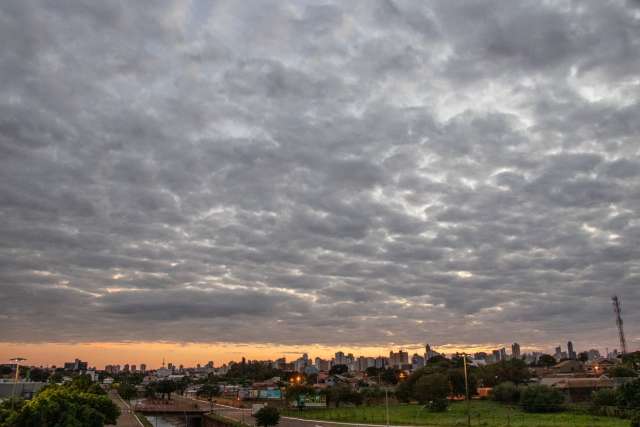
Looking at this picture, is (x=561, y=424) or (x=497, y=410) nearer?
(x=561, y=424)

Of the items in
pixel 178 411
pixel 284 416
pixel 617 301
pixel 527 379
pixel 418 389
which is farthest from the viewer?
pixel 617 301

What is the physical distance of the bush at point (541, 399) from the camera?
303ft

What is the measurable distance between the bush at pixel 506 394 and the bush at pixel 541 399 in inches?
355

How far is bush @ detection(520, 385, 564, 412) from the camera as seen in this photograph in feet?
303

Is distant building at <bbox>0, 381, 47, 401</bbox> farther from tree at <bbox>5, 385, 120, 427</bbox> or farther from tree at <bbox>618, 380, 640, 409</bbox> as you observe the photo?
tree at <bbox>618, 380, 640, 409</bbox>

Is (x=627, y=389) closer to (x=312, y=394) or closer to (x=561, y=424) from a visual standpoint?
(x=561, y=424)

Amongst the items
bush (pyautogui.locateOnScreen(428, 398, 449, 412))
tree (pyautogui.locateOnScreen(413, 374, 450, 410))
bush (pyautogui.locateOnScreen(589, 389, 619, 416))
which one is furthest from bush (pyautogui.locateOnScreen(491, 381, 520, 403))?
bush (pyautogui.locateOnScreen(589, 389, 619, 416))

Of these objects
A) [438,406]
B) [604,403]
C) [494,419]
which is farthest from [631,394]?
[438,406]

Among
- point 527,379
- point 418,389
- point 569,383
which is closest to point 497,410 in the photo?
point 418,389

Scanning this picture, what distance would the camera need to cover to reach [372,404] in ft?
402

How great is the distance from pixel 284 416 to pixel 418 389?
103 ft

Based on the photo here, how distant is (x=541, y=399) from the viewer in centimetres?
9400

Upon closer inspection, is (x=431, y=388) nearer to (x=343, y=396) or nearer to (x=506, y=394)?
(x=506, y=394)

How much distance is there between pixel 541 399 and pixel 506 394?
16002 millimetres
